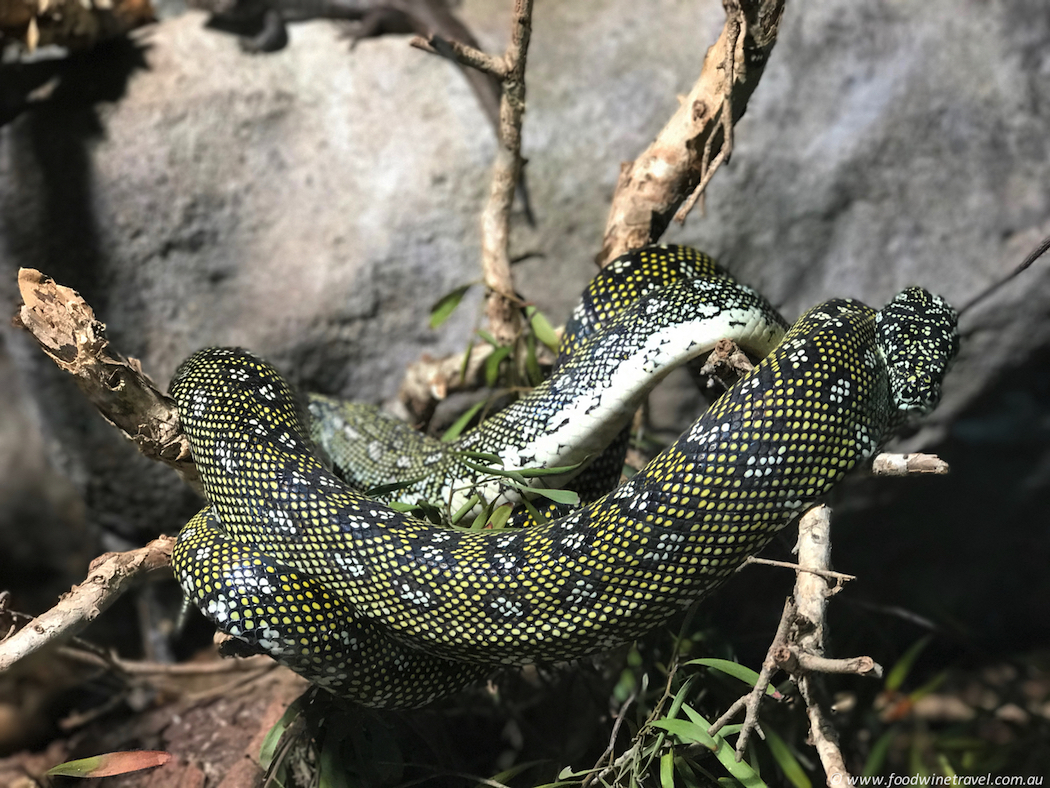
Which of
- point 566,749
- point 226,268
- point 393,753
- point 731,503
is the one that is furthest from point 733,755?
point 226,268

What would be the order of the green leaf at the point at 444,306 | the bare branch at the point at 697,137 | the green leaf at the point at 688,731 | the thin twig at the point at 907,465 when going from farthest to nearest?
the green leaf at the point at 444,306, the bare branch at the point at 697,137, the green leaf at the point at 688,731, the thin twig at the point at 907,465

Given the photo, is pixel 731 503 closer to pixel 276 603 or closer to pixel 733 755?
pixel 733 755

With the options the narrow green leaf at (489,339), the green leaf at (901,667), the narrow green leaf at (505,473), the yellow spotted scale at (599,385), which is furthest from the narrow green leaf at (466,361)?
the green leaf at (901,667)

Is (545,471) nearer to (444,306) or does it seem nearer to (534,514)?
(534,514)

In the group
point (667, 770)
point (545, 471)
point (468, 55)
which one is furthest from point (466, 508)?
point (468, 55)

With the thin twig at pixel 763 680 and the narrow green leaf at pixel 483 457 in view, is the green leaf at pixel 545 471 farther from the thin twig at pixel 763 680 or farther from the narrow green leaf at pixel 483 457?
the thin twig at pixel 763 680

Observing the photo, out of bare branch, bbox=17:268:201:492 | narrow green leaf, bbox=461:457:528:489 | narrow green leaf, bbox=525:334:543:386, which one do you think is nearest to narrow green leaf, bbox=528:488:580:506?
narrow green leaf, bbox=461:457:528:489
